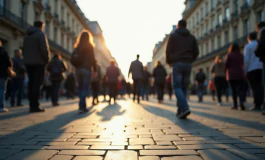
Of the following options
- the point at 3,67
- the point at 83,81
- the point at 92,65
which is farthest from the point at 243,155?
the point at 3,67

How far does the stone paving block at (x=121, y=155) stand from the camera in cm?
198

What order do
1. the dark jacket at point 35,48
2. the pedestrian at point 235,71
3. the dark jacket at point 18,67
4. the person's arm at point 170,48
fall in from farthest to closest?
1. the dark jacket at point 18,67
2. the pedestrian at point 235,71
3. the dark jacket at point 35,48
4. the person's arm at point 170,48

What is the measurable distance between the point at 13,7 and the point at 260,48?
17.8m

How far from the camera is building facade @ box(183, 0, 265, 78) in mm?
25181

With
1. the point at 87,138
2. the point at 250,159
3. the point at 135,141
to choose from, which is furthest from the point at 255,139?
the point at 87,138

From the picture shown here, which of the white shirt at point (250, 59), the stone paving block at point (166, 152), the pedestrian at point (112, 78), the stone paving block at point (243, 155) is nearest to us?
the stone paving block at point (243, 155)

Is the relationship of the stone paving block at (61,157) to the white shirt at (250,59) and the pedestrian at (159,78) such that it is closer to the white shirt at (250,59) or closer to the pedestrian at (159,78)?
the white shirt at (250,59)

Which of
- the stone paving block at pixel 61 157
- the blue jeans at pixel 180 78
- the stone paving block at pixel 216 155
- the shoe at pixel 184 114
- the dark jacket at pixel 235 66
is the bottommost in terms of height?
the stone paving block at pixel 216 155

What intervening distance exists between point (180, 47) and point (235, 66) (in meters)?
2.73

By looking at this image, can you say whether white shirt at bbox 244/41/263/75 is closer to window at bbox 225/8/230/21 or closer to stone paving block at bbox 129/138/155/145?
stone paving block at bbox 129/138/155/145

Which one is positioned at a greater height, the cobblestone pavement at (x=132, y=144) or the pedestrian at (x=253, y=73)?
the pedestrian at (x=253, y=73)

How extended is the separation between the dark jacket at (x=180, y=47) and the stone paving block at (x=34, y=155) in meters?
3.34

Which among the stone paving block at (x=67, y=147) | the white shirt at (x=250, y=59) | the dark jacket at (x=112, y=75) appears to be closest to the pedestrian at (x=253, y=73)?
the white shirt at (x=250, y=59)

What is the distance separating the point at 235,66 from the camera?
6.91 metres
